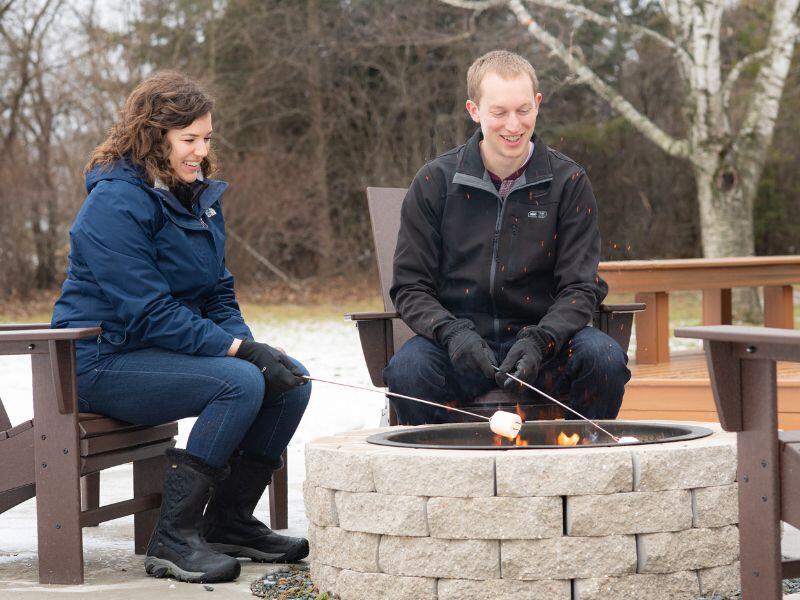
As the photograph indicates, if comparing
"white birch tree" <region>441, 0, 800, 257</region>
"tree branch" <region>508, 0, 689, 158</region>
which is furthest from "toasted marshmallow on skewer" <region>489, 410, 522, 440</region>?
"tree branch" <region>508, 0, 689, 158</region>

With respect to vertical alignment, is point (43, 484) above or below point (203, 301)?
below

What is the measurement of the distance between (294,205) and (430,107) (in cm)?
359

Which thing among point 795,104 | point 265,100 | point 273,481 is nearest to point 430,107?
point 265,100

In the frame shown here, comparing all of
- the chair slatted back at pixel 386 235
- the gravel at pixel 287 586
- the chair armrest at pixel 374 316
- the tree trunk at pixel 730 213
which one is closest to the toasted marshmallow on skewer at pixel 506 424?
the gravel at pixel 287 586

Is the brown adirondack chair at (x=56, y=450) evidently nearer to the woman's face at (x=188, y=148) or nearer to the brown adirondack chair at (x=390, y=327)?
the woman's face at (x=188, y=148)

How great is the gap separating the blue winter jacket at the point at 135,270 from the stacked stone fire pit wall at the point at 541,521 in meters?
0.75

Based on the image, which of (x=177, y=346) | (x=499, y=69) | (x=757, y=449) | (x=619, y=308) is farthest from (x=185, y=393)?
(x=757, y=449)

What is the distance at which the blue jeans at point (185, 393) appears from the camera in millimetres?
3270

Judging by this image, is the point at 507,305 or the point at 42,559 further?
the point at 507,305

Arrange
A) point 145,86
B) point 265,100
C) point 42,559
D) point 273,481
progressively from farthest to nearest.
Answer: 1. point 265,100
2. point 273,481
3. point 145,86
4. point 42,559

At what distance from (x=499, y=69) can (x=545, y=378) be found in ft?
3.05

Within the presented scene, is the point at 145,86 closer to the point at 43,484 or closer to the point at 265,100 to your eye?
the point at 43,484

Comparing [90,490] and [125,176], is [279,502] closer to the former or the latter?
[90,490]

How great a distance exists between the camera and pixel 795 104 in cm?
1992
